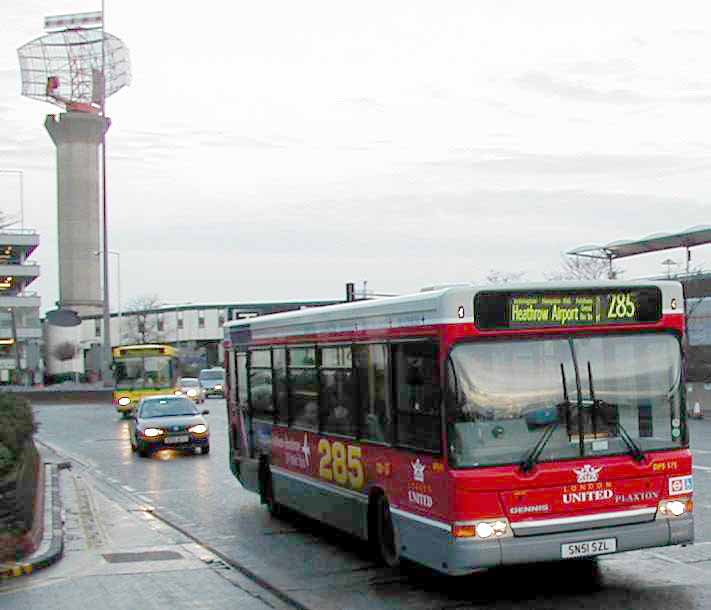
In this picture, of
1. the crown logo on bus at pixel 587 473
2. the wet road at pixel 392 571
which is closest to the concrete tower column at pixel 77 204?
the wet road at pixel 392 571

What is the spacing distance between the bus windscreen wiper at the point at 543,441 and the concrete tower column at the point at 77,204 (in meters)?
104

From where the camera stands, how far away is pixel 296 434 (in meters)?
14.3

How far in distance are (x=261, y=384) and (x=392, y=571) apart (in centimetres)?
471

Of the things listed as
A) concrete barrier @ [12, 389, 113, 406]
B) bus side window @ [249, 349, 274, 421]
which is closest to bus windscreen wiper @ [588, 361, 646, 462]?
bus side window @ [249, 349, 274, 421]

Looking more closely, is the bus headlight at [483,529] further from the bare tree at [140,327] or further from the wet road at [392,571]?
the bare tree at [140,327]

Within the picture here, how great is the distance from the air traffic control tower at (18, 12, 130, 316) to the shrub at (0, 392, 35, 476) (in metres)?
84.2

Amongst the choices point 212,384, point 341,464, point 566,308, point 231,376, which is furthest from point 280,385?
point 212,384

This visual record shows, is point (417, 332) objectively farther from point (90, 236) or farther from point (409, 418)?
point (90, 236)

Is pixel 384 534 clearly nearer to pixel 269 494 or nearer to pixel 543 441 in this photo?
pixel 543 441

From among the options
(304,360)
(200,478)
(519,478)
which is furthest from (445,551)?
(200,478)

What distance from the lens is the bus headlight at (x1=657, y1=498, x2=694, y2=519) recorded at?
1008 centimetres

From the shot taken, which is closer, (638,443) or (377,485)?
(638,443)

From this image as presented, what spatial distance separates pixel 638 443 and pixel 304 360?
4.81 meters

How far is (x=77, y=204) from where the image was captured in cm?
11119
